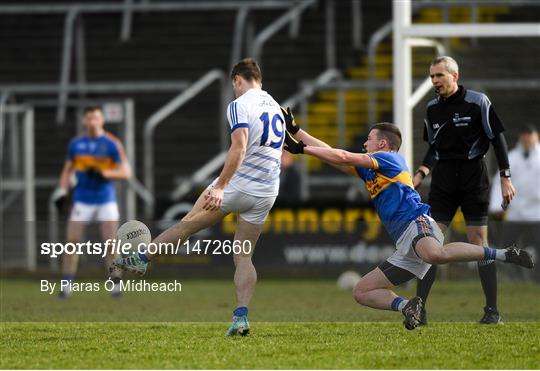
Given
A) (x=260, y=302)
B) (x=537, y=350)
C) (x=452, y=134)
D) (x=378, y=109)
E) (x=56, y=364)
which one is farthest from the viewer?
(x=378, y=109)

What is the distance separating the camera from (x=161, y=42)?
2488cm

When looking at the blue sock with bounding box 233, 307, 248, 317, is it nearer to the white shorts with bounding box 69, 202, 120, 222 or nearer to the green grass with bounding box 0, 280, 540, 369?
Result: the green grass with bounding box 0, 280, 540, 369

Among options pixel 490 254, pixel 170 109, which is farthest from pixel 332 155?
pixel 170 109

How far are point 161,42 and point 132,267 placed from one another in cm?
1482

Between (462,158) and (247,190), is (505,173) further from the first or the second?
(247,190)

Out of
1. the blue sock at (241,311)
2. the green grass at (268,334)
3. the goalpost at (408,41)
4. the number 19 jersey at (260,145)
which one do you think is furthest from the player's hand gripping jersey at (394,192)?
the goalpost at (408,41)

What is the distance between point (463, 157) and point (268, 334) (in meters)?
2.32

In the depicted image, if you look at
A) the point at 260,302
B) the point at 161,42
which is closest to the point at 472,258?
the point at 260,302

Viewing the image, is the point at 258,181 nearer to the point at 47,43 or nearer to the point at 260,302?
the point at 260,302

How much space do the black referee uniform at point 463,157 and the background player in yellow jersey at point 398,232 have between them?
3.05ft

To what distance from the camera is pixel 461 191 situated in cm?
1156

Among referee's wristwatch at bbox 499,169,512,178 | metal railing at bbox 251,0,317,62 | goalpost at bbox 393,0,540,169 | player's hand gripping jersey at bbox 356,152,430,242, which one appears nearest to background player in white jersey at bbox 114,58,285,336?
player's hand gripping jersey at bbox 356,152,430,242

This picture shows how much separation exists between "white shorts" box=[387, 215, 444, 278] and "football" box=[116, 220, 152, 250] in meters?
1.91

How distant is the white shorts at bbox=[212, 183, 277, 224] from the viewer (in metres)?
10.4
